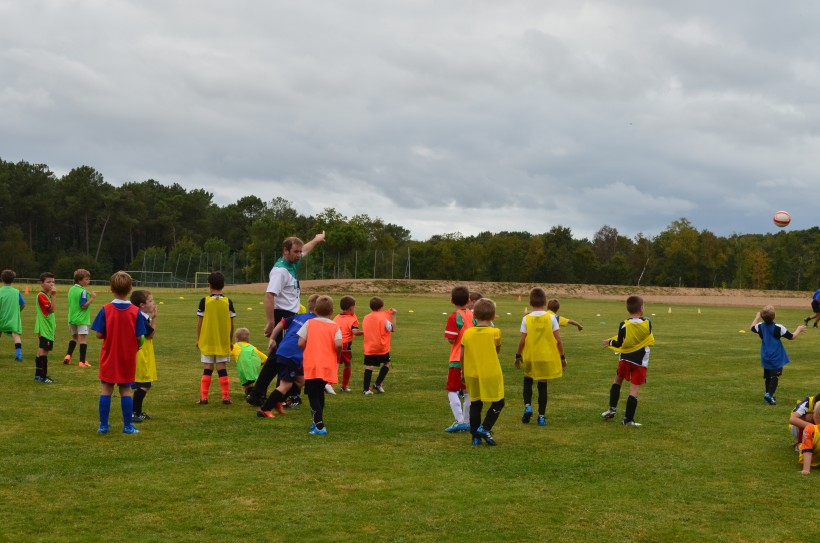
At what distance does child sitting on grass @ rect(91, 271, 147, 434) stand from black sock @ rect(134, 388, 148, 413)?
0.91 metres

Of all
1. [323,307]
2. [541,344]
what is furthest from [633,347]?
[323,307]

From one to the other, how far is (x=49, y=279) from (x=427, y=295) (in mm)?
58471

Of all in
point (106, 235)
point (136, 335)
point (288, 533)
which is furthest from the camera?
point (106, 235)

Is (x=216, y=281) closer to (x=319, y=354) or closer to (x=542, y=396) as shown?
(x=319, y=354)

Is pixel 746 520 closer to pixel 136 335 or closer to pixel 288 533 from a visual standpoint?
pixel 288 533

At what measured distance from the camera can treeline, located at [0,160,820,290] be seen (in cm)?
9388

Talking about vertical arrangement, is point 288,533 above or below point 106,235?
below

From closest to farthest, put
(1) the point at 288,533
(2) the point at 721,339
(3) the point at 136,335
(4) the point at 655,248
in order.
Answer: (1) the point at 288,533, (3) the point at 136,335, (2) the point at 721,339, (4) the point at 655,248

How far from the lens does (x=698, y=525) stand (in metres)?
6.50

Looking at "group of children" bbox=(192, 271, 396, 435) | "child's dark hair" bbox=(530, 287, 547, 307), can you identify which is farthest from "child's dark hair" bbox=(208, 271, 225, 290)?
"child's dark hair" bbox=(530, 287, 547, 307)

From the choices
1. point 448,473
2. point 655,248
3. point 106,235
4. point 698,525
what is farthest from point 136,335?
point 106,235

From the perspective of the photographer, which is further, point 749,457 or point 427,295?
point 427,295

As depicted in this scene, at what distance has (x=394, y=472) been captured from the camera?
26.3 feet

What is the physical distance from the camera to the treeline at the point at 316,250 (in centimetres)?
9388
